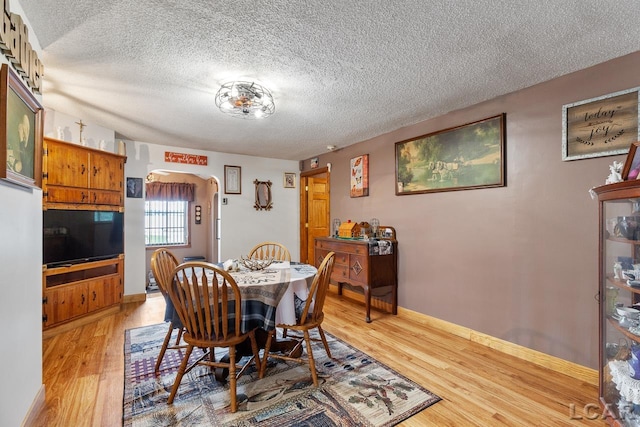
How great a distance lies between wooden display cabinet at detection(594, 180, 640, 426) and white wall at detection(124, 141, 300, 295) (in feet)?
14.7

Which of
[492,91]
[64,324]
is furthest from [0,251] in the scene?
[492,91]

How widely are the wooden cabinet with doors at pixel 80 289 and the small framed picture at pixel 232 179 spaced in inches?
75.3

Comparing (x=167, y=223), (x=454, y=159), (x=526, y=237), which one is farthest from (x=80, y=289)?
(x=526, y=237)

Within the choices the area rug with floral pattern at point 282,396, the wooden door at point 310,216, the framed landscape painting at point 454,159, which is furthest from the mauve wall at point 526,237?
the wooden door at point 310,216

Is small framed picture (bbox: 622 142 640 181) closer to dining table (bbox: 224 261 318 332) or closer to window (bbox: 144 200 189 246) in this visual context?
dining table (bbox: 224 261 318 332)

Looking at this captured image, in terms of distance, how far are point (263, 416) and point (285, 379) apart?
0.41 meters

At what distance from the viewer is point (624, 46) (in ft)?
6.15

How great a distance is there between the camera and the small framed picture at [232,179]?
4.98m

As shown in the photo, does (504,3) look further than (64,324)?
No

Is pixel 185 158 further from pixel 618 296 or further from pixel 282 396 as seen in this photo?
pixel 618 296

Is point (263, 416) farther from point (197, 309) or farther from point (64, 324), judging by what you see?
point (64, 324)

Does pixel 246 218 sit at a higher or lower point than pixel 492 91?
lower

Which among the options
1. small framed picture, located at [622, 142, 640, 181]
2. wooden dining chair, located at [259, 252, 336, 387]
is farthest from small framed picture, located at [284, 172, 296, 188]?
small framed picture, located at [622, 142, 640, 181]

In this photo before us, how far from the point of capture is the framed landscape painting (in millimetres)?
2697
